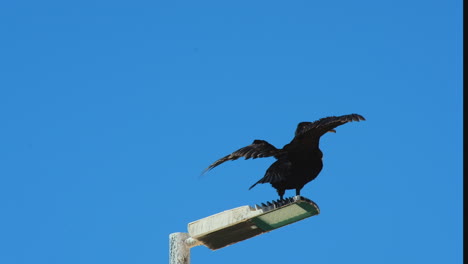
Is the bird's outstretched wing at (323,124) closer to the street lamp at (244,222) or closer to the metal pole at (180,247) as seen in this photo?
Answer: the street lamp at (244,222)

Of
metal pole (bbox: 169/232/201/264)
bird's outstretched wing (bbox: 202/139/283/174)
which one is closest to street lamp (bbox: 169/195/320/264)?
metal pole (bbox: 169/232/201/264)

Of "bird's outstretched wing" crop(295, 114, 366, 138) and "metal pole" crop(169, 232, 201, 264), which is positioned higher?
"bird's outstretched wing" crop(295, 114, 366, 138)

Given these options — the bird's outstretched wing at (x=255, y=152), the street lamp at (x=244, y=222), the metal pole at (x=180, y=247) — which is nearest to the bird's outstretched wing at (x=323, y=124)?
the bird's outstretched wing at (x=255, y=152)

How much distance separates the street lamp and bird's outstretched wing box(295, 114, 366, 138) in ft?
3.95

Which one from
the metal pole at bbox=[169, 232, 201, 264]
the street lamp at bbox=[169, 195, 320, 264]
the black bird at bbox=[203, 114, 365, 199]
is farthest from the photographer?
the black bird at bbox=[203, 114, 365, 199]

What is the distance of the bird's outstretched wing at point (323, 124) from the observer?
6559 mm

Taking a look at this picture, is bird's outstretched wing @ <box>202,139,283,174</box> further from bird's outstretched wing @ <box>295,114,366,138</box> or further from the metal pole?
the metal pole

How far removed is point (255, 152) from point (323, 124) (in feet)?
2.40

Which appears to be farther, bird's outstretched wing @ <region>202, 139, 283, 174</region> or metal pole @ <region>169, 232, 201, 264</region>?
bird's outstretched wing @ <region>202, 139, 283, 174</region>

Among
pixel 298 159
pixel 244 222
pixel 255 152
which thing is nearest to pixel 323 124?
pixel 298 159

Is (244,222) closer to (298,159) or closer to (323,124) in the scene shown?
(323,124)

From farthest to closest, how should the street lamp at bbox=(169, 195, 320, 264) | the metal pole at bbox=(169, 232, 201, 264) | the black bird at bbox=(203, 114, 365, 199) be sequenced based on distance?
the black bird at bbox=(203, 114, 365, 199), the metal pole at bbox=(169, 232, 201, 264), the street lamp at bbox=(169, 195, 320, 264)

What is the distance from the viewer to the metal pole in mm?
5781

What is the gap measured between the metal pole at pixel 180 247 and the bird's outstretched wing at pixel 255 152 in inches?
25.1
